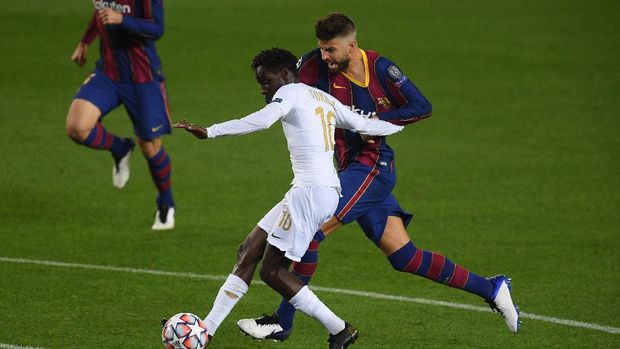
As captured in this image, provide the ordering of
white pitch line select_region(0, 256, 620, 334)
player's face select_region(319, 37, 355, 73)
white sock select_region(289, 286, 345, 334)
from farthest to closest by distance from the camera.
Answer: white pitch line select_region(0, 256, 620, 334) → player's face select_region(319, 37, 355, 73) → white sock select_region(289, 286, 345, 334)

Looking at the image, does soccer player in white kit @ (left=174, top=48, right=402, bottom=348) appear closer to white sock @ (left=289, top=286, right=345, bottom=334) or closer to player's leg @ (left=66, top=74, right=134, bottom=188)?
white sock @ (left=289, top=286, right=345, bottom=334)

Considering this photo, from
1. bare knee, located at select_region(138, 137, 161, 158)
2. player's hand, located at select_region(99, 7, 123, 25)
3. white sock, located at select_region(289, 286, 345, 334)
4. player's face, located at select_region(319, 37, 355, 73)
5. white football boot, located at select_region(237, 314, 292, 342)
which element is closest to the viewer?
white sock, located at select_region(289, 286, 345, 334)

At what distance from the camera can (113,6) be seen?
11.0 metres

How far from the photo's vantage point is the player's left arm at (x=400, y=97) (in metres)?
7.98

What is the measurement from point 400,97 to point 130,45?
3.75m

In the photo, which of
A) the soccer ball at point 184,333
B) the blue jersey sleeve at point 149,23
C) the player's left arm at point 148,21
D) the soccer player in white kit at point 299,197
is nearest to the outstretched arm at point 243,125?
the soccer player in white kit at point 299,197

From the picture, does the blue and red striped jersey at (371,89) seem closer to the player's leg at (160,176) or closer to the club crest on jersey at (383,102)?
the club crest on jersey at (383,102)

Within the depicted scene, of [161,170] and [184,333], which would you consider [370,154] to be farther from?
[161,170]

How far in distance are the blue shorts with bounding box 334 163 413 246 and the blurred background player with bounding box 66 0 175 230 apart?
3.38 metres

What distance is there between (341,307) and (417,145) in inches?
270

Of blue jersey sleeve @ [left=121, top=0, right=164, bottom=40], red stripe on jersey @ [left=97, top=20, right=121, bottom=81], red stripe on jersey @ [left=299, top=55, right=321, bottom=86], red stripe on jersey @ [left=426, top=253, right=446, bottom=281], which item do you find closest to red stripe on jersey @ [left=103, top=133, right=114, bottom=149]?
red stripe on jersey @ [left=97, top=20, right=121, bottom=81]

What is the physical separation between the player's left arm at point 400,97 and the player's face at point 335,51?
0.96 ft

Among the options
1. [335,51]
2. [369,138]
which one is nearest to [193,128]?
[335,51]

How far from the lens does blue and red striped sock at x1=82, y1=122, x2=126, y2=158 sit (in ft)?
35.9
